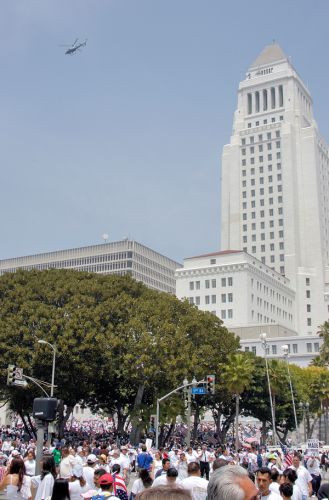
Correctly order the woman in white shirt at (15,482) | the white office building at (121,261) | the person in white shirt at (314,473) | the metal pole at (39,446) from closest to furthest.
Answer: the woman in white shirt at (15,482) → the metal pole at (39,446) → the person in white shirt at (314,473) → the white office building at (121,261)

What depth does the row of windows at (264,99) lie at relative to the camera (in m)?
139

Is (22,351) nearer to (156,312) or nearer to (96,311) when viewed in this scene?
(96,311)

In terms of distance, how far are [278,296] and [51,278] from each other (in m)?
74.8

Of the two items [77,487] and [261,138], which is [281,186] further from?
[77,487]

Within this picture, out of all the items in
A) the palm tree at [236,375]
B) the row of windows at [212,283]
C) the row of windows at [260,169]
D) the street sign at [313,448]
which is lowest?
the street sign at [313,448]

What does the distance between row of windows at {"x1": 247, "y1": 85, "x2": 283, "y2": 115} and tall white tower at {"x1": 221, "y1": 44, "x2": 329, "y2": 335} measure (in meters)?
0.23

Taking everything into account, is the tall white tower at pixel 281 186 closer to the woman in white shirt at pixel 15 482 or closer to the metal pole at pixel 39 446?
the metal pole at pixel 39 446

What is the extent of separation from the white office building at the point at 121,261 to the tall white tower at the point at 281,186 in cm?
2237

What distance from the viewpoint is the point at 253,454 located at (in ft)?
104

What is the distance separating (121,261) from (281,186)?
41.7 m

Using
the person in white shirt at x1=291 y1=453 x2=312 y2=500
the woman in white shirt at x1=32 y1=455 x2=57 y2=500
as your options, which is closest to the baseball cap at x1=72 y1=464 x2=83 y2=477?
the woman in white shirt at x1=32 y1=455 x2=57 y2=500

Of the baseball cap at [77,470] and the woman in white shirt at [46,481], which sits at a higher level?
the woman in white shirt at [46,481]

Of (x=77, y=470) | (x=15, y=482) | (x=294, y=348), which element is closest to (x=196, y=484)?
(x=15, y=482)

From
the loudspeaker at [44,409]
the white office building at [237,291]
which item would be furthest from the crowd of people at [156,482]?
the white office building at [237,291]
